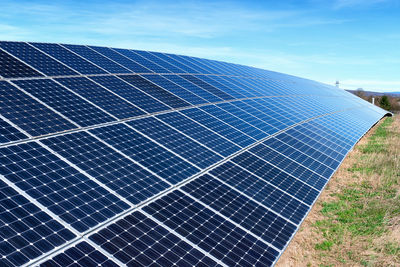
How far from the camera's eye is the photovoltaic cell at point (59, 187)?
8.13 m

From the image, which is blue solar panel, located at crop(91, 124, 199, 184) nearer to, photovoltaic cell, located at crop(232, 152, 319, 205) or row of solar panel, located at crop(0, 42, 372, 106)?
photovoltaic cell, located at crop(232, 152, 319, 205)

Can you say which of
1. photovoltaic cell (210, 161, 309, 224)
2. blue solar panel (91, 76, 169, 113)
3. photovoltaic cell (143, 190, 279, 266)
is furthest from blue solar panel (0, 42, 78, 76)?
photovoltaic cell (143, 190, 279, 266)

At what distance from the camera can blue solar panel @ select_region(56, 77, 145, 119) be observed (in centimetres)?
1488

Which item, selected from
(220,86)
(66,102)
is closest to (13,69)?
(66,102)

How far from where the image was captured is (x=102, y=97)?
15914 millimetres

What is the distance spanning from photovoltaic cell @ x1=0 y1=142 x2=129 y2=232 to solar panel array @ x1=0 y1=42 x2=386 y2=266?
1.5 inches

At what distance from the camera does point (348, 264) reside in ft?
37.9

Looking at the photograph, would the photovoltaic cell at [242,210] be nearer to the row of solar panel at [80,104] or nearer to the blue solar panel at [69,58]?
the row of solar panel at [80,104]

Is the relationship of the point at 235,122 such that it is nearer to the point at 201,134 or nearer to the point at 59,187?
the point at 201,134

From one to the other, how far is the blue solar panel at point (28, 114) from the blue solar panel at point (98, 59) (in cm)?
799

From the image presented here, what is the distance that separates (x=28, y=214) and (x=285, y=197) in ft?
31.0

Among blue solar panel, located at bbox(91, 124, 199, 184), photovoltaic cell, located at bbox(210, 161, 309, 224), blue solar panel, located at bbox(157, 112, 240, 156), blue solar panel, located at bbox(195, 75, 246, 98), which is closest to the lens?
blue solar panel, located at bbox(91, 124, 199, 184)

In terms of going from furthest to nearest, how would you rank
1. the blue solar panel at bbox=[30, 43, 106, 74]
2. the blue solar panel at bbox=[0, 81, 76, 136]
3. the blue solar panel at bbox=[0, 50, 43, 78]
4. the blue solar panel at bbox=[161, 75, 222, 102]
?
1. the blue solar panel at bbox=[161, 75, 222, 102]
2. the blue solar panel at bbox=[30, 43, 106, 74]
3. the blue solar panel at bbox=[0, 50, 43, 78]
4. the blue solar panel at bbox=[0, 81, 76, 136]

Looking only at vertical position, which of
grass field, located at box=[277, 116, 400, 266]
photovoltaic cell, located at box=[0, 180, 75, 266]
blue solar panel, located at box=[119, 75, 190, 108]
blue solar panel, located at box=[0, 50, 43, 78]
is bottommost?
grass field, located at box=[277, 116, 400, 266]
